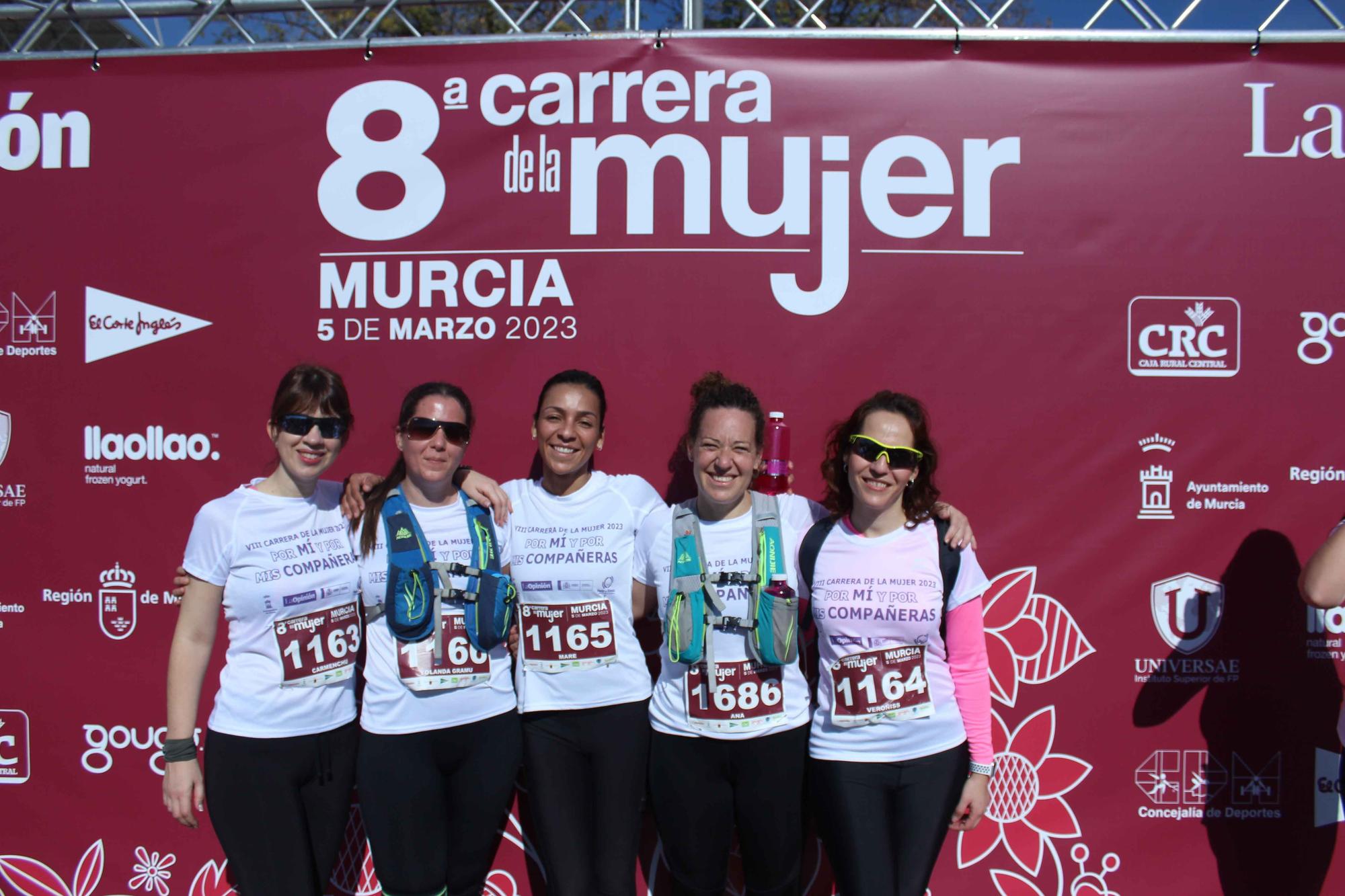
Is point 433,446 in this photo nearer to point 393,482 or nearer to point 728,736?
point 393,482

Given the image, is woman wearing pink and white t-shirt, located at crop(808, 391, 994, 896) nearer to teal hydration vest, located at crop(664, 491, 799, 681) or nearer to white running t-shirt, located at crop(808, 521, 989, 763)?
white running t-shirt, located at crop(808, 521, 989, 763)

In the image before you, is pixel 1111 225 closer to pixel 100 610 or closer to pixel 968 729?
pixel 968 729

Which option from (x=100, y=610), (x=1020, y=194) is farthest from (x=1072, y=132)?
(x=100, y=610)

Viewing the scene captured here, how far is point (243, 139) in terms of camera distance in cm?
322

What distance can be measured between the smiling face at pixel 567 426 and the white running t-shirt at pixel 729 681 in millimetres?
362

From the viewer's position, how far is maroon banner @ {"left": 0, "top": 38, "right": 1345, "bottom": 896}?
3041 mm

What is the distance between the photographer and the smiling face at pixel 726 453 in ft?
7.91

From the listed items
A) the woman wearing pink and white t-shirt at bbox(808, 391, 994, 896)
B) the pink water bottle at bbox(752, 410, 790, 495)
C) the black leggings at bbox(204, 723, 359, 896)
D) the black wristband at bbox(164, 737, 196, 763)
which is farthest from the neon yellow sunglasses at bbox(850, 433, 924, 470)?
the black wristband at bbox(164, 737, 196, 763)

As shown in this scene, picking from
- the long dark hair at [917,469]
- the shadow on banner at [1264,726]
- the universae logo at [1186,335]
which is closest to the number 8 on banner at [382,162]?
the long dark hair at [917,469]

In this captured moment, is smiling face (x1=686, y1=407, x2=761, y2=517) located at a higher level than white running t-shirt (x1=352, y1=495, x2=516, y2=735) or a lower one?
higher

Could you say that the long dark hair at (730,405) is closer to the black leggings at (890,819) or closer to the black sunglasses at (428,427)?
the black sunglasses at (428,427)

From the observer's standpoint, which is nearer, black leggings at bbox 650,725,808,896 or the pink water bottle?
black leggings at bbox 650,725,808,896

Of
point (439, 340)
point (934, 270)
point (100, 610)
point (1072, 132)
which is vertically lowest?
point (100, 610)

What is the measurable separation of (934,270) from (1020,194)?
43cm
